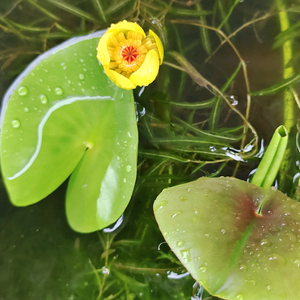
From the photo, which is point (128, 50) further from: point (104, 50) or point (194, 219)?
point (194, 219)

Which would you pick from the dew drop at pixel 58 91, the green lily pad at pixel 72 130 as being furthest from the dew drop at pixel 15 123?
the dew drop at pixel 58 91

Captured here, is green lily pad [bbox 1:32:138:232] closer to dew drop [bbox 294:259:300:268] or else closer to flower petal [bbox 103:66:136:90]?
flower petal [bbox 103:66:136:90]

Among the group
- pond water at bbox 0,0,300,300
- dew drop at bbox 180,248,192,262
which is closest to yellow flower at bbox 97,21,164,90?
pond water at bbox 0,0,300,300

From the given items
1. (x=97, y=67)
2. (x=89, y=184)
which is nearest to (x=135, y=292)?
(x=89, y=184)

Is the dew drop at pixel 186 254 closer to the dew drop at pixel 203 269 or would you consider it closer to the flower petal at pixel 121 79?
the dew drop at pixel 203 269

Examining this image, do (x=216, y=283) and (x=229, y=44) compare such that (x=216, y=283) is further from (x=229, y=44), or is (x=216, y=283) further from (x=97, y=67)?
(x=229, y=44)

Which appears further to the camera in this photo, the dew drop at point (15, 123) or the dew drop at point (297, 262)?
the dew drop at point (15, 123)
